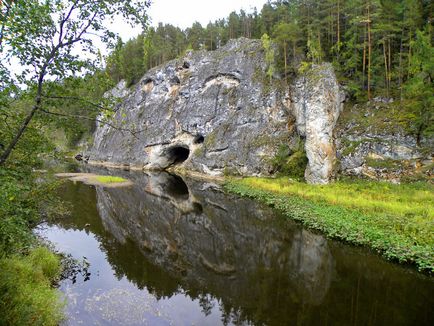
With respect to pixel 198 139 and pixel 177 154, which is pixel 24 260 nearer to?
pixel 198 139

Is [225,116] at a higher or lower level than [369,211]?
higher

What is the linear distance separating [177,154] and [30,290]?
2127 inches

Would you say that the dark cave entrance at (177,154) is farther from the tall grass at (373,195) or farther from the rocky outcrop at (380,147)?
the rocky outcrop at (380,147)

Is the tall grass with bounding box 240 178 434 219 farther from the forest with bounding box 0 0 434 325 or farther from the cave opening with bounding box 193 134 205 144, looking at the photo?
the cave opening with bounding box 193 134 205 144

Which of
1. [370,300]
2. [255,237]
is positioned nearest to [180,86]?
[255,237]

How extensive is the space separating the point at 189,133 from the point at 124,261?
4044cm

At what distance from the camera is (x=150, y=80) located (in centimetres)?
6850

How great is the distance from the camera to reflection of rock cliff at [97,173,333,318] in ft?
42.6

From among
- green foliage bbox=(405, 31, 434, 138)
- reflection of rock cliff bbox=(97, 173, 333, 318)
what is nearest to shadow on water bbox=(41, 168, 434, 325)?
reflection of rock cliff bbox=(97, 173, 333, 318)

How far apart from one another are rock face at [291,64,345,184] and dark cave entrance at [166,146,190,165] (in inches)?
1192

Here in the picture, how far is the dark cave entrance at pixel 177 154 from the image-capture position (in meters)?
60.5

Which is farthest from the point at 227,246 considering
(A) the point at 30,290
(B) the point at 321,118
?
(B) the point at 321,118

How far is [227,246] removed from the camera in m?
18.1

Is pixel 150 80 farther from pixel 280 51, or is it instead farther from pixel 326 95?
pixel 326 95
